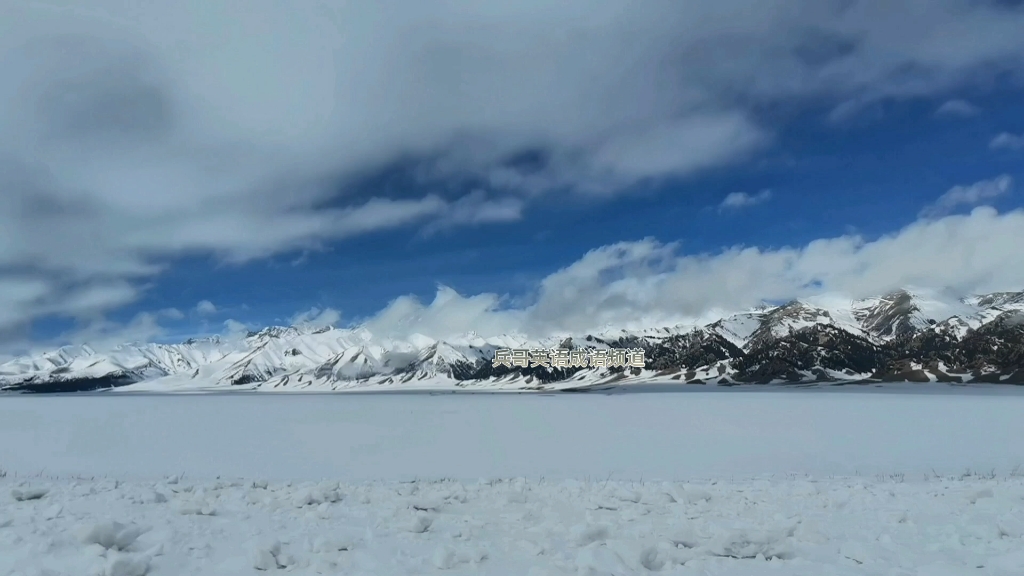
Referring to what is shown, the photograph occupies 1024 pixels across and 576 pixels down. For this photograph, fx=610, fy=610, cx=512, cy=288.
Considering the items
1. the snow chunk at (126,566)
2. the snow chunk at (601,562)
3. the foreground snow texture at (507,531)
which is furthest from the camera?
the foreground snow texture at (507,531)

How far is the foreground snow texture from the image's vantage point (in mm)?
9219

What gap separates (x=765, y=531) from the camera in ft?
36.6

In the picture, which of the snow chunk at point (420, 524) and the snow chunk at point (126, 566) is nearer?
the snow chunk at point (126, 566)

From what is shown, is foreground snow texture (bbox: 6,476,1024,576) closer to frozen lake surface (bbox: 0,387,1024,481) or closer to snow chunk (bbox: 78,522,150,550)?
snow chunk (bbox: 78,522,150,550)

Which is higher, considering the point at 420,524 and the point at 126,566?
the point at 126,566

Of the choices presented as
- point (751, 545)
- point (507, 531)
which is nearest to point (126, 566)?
point (507, 531)

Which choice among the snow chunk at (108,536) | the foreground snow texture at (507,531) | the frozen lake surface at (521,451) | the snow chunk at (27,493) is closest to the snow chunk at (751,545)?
the foreground snow texture at (507,531)

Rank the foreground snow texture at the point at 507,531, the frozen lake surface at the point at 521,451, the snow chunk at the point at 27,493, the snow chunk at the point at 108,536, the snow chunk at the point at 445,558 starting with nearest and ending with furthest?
the foreground snow texture at the point at 507,531 < the snow chunk at the point at 445,558 < the snow chunk at the point at 108,536 < the snow chunk at the point at 27,493 < the frozen lake surface at the point at 521,451

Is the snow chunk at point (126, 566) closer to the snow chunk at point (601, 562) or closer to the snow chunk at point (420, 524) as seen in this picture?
the snow chunk at point (420, 524)

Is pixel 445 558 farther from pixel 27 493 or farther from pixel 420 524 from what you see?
pixel 27 493

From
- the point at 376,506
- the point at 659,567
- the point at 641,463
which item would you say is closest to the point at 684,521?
the point at 659,567

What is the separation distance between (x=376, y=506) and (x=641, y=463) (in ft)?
67.9

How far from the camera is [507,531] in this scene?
11383 mm

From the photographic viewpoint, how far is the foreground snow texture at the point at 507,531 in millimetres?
9219
